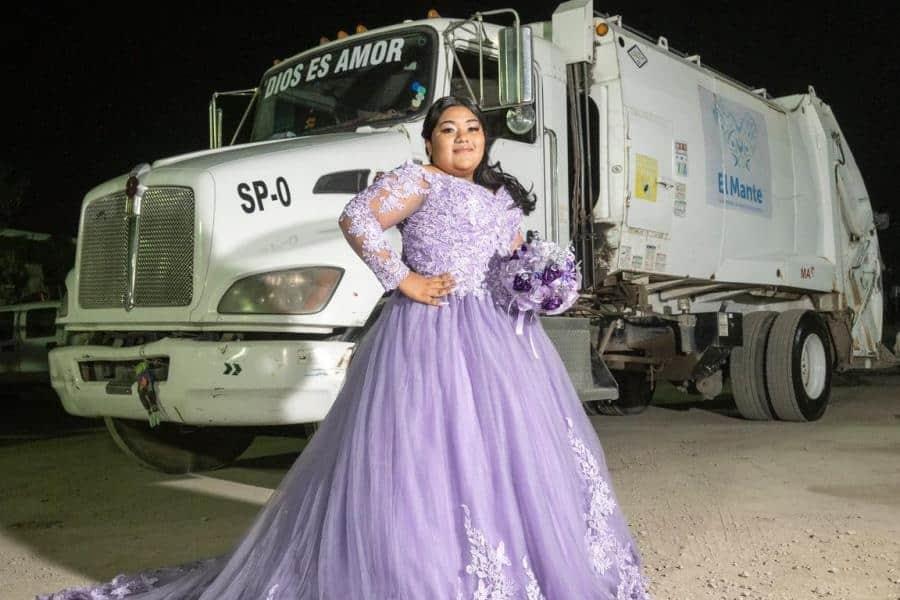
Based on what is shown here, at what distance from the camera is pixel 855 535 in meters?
4.48

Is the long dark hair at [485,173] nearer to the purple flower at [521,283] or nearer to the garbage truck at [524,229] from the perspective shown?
the purple flower at [521,283]

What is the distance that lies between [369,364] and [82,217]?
148 inches

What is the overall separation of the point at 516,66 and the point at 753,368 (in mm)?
4536

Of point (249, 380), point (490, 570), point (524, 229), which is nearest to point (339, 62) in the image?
point (524, 229)

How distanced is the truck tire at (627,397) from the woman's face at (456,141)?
7.13 meters

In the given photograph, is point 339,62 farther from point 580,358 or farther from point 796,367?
point 796,367

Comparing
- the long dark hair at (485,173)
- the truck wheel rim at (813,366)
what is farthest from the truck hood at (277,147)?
the truck wheel rim at (813,366)

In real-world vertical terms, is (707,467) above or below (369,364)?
below

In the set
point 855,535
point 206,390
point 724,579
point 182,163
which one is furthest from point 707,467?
point 182,163

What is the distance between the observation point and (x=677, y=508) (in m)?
5.18

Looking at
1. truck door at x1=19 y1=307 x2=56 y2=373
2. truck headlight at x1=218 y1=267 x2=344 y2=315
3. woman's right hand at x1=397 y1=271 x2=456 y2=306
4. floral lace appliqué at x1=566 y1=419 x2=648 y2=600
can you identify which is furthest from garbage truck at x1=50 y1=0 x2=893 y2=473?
truck door at x1=19 y1=307 x2=56 y2=373

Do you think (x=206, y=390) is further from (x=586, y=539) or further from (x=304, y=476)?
(x=586, y=539)

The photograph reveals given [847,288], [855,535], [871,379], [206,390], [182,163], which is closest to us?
[855,535]

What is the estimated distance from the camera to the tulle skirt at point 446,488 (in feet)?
9.28
